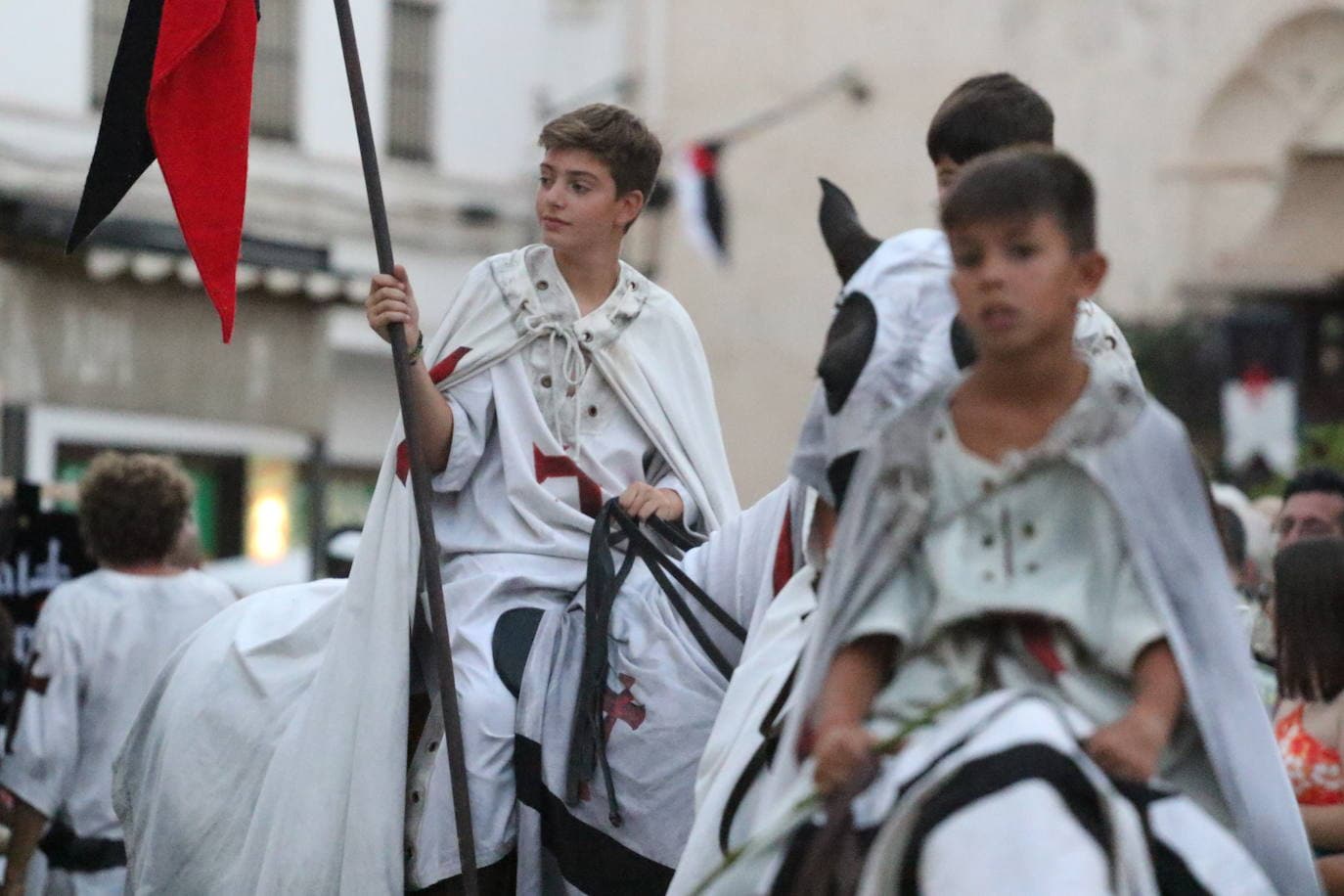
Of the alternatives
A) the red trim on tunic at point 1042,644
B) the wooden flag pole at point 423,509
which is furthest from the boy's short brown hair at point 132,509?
the red trim on tunic at point 1042,644

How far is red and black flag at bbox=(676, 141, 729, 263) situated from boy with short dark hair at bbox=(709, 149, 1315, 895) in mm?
24178

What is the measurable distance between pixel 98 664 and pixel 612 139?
3049 millimetres

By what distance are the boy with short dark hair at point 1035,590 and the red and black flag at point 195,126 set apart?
272 cm

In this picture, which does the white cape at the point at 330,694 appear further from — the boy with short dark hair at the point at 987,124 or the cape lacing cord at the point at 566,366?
the boy with short dark hair at the point at 987,124

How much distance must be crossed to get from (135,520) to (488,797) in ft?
9.88

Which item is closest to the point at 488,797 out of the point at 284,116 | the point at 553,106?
the point at 284,116

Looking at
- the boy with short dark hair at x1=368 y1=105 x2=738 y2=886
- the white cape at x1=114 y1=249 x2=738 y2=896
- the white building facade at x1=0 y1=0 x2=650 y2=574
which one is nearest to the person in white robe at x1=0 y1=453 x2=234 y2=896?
the white cape at x1=114 y1=249 x2=738 y2=896

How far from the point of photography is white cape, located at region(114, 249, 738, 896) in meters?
6.00

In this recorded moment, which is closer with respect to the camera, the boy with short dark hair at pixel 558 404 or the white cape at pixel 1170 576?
the white cape at pixel 1170 576

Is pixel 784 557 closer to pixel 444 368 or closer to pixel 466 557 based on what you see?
pixel 466 557

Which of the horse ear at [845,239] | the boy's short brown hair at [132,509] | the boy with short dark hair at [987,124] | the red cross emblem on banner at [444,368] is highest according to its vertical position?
the boy with short dark hair at [987,124]

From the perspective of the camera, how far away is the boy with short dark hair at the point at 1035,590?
3.84 meters

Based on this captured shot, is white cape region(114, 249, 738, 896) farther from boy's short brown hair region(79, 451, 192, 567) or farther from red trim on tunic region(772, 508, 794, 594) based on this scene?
boy's short brown hair region(79, 451, 192, 567)

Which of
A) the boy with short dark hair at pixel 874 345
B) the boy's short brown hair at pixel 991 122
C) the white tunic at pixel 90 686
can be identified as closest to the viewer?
the boy with short dark hair at pixel 874 345
